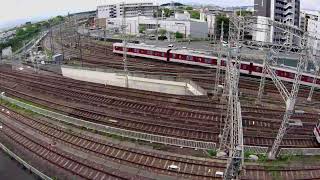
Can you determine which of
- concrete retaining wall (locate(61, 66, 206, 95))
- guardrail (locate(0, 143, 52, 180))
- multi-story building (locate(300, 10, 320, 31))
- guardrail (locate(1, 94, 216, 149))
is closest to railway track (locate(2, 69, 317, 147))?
guardrail (locate(1, 94, 216, 149))

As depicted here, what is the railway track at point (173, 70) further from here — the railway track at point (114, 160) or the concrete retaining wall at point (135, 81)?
the railway track at point (114, 160)

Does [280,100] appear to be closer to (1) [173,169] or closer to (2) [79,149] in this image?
(1) [173,169]

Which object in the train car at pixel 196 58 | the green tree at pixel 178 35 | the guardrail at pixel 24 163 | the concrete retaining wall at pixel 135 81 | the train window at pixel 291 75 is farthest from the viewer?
the green tree at pixel 178 35

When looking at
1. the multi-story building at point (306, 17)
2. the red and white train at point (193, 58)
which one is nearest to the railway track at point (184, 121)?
the red and white train at point (193, 58)

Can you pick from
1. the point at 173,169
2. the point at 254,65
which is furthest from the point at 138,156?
the point at 254,65

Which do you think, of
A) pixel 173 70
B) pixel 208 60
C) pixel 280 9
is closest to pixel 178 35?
pixel 280 9
